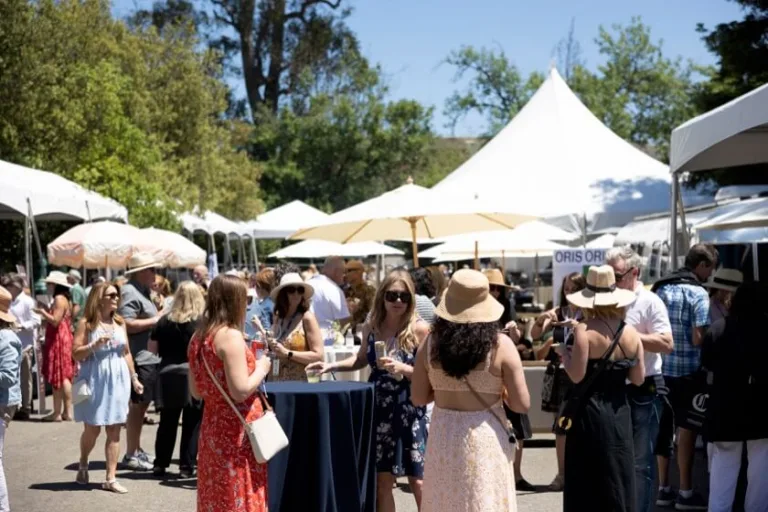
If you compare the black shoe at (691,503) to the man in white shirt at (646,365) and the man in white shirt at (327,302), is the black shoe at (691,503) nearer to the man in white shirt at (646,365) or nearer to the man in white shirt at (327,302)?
the man in white shirt at (646,365)

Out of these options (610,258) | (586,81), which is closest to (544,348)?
(610,258)

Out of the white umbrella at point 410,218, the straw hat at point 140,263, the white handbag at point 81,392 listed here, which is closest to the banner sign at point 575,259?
the white umbrella at point 410,218

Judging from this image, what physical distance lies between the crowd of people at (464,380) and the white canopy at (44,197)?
575 centimetres

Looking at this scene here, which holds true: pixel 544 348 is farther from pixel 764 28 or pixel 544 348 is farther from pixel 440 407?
pixel 764 28

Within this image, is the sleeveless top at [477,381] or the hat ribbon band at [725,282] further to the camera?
the hat ribbon band at [725,282]

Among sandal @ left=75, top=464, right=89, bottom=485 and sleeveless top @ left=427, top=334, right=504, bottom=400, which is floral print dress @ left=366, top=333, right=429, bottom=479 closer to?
sleeveless top @ left=427, top=334, right=504, bottom=400

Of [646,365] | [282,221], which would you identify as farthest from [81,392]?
[282,221]

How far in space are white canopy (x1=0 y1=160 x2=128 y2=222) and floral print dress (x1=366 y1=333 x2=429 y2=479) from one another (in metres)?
9.95

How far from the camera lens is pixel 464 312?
5.93 metres

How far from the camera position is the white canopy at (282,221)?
33438 millimetres

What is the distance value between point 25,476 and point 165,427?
4.36 feet

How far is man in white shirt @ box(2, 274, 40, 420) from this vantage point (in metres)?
14.4

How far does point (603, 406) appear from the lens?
6.69 m

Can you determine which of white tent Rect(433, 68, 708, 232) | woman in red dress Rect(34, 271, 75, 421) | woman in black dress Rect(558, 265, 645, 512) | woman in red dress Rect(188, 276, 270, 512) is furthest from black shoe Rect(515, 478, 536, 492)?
white tent Rect(433, 68, 708, 232)
